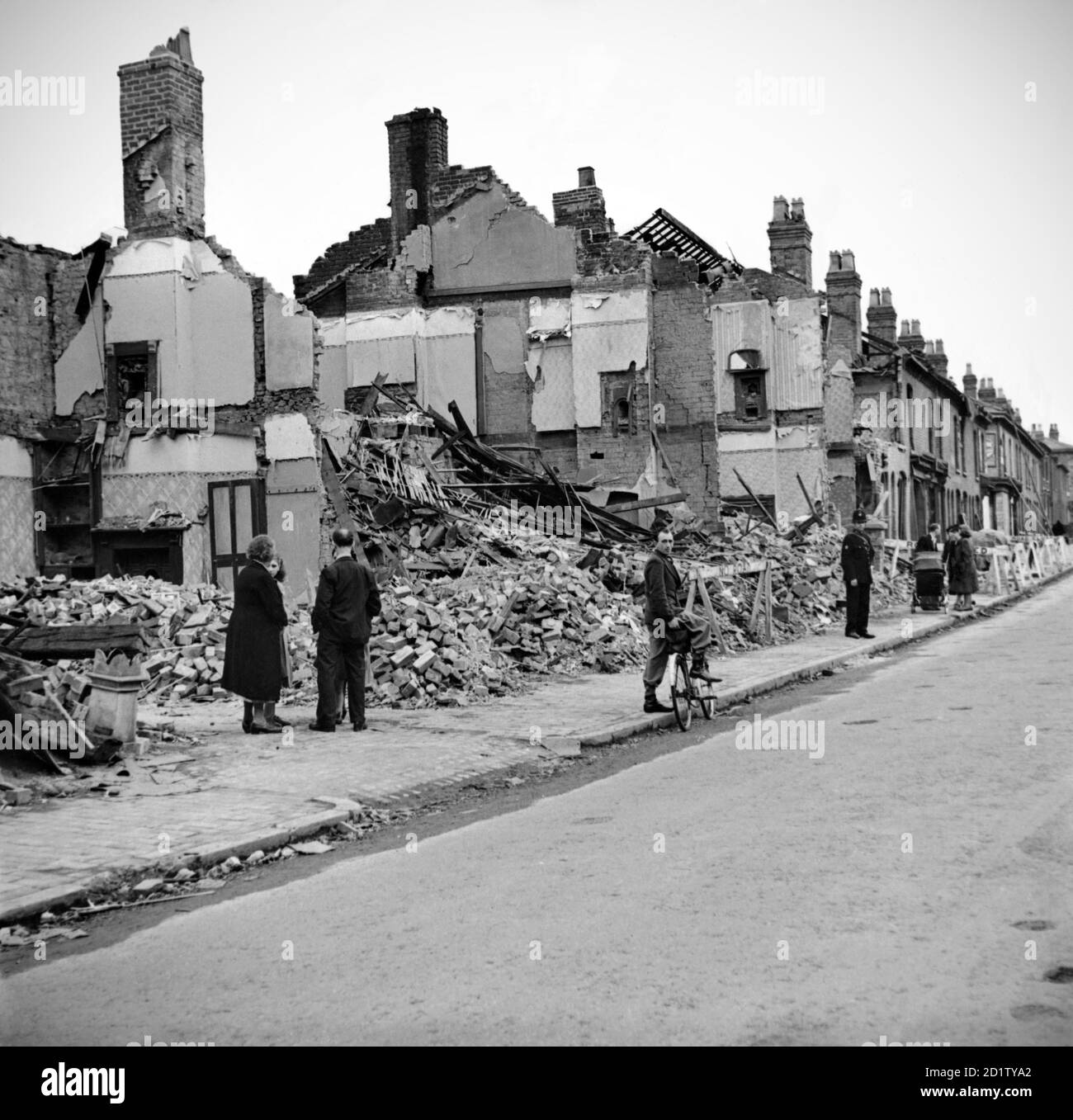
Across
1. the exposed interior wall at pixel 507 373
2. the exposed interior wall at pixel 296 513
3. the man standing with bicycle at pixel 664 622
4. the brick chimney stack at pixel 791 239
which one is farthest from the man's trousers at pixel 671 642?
the brick chimney stack at pixel 791 239

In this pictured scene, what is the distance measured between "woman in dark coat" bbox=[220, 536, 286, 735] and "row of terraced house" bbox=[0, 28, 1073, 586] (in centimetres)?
897

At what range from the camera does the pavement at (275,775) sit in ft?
23.5

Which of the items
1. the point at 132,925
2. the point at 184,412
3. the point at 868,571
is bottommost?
the point at 132,925

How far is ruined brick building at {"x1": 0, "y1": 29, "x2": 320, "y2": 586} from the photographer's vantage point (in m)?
20.4

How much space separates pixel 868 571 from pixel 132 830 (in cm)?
1598

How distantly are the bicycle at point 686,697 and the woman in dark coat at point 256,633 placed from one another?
12.3 ft

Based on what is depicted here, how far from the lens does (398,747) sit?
10.8 meters

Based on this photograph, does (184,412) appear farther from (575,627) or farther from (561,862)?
(561,862)

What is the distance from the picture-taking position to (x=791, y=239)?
36.2 m

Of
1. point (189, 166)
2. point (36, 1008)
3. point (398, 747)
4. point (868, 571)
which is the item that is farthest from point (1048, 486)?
point (36, 1008)

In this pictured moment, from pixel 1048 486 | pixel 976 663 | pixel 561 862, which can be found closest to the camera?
pixel 561 862

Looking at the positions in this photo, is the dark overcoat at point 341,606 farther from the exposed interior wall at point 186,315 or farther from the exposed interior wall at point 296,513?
the exposed interior wall at point 186,315

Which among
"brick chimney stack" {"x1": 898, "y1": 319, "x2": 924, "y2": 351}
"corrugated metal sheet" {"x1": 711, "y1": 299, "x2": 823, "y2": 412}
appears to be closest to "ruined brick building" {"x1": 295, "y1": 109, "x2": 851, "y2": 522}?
"corrugated metal sheet" {"x1": 711, "y1": 299, "x2": 823, "y2": 412}

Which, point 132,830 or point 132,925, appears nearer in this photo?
point 132,925
